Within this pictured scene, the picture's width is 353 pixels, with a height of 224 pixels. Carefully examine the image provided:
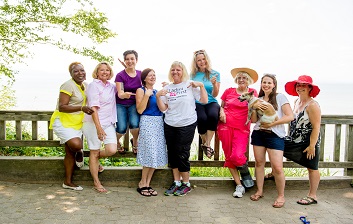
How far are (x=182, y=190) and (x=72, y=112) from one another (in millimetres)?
1977

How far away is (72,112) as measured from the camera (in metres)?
4.53

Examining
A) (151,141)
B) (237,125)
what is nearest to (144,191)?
(151,141)

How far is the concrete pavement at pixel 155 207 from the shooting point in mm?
Result: 3967

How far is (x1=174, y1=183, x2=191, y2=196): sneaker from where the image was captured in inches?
186

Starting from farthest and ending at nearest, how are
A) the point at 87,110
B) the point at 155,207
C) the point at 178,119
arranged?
1. the point at 178,119
2. the point at 87,110
3. the point at 155,207

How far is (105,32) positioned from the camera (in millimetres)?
7156

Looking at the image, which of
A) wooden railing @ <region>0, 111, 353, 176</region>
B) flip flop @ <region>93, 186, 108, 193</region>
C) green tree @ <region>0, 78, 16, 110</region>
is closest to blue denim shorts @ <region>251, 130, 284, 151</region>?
wooden railing @ <region>0, 111, 353, 176</region>

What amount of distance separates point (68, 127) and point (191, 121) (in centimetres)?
182

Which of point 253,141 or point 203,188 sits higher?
point 253,141

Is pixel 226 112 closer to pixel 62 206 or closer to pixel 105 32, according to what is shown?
pixel 62 206

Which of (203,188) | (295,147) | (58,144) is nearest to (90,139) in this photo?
(58,144)

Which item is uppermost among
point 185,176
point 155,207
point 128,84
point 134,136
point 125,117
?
point 128,84

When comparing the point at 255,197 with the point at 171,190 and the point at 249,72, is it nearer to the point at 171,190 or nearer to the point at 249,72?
the point at 171,190

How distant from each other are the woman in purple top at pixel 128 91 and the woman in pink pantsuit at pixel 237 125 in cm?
131
